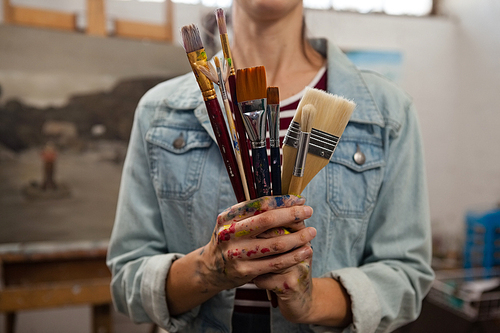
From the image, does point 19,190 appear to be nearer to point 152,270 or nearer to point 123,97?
point 123,97

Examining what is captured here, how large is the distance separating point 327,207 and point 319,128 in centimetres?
21

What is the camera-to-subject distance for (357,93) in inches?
25.0

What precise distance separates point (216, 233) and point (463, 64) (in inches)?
136

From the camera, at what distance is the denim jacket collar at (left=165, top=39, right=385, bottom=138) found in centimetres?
61

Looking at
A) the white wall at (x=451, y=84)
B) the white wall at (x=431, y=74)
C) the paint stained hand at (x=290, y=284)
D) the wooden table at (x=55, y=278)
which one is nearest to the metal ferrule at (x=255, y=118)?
the paint stained hand at (x=290, y=284)

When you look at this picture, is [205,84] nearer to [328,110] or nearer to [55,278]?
[328,110]

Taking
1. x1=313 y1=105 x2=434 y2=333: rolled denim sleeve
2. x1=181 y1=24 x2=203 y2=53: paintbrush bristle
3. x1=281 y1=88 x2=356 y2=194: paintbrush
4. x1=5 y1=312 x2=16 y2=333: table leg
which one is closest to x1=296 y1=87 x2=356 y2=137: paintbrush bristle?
x1=281 y1=88 x2=356 y2=194: paintbrush

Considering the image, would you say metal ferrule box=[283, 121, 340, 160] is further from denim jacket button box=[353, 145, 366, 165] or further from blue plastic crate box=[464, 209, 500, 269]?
blue plastic crate box=[464, 209, 500, 269]

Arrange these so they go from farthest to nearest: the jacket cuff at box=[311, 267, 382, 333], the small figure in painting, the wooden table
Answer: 1. the small figure in painting
2. the wooden table
3. the jacket cuff at box=[311, 267, 382, 333]

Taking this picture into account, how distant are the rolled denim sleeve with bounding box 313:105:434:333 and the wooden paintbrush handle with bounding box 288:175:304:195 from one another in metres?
0.24

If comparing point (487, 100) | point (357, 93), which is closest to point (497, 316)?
point (357, 93)

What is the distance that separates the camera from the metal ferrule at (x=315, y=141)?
398 millimetres

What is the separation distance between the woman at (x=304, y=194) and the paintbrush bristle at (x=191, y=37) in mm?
198

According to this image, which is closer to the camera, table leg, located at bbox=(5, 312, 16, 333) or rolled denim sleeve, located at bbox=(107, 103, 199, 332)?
rolled denim sleeve, located at bbox=(107, 103, 199, 332)
